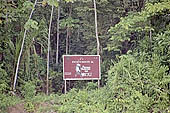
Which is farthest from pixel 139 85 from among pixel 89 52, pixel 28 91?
pixel 89 52

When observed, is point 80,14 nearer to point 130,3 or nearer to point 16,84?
point 130,3

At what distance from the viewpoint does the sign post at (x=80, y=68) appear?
604 cm

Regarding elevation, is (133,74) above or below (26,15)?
below

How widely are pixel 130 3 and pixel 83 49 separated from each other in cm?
229

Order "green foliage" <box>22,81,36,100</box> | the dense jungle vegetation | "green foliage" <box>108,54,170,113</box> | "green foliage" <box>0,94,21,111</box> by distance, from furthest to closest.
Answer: "green foliage" <box>22,81,36,100</box>, "green foliage" <box>0,94,21,111</box>, the dense jungle vegetation, "green foliage" <box>108,54,170,113</box>

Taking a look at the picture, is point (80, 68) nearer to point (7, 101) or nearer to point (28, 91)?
point (28, 91)

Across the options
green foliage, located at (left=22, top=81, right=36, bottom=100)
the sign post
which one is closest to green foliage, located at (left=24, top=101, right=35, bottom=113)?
green foliage, located at (left=22, top=81, right=36, bottom=100)

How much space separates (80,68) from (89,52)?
1934 mm

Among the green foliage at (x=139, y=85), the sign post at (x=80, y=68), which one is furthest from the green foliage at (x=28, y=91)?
the green foliage at (x=139, y=85)

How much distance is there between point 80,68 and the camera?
6051 mm

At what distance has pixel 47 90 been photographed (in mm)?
6863

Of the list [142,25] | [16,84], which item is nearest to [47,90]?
[16,84]

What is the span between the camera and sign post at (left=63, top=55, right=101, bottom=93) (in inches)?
238

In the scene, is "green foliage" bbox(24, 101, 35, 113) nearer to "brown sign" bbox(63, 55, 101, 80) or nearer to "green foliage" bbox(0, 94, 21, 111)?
"green foliage" bbox(0, 94, 21, 111)
